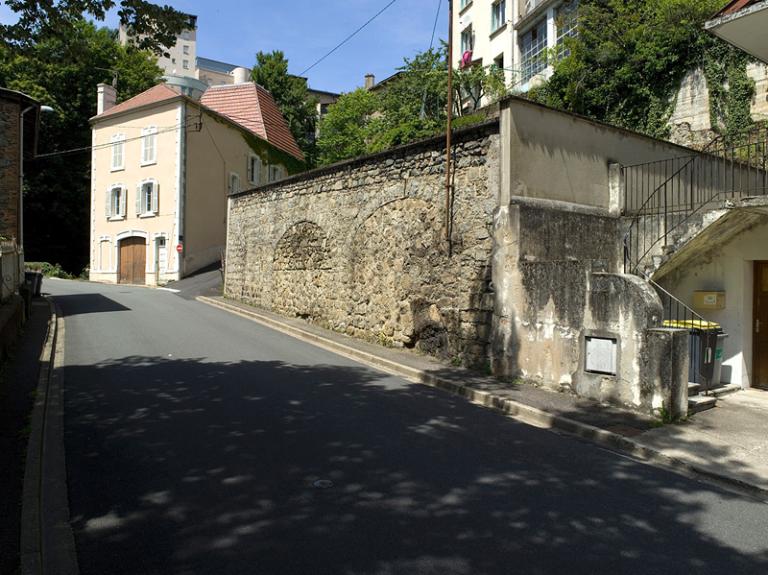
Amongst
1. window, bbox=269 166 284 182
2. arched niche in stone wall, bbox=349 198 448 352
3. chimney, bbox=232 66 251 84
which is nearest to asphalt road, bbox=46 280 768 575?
arched niche in stone wall, bbox=349 198 448 352

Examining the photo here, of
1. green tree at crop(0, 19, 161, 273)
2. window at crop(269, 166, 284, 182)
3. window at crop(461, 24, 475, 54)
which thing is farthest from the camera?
window at crop(461, 24, 475, 54)

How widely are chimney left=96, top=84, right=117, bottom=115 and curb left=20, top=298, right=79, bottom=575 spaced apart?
31.3 meters

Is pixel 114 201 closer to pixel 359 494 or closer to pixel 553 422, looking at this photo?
pixel 553 422

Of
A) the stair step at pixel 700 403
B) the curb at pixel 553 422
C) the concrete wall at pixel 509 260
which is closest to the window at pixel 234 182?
the concrete wall at pixel 509 260

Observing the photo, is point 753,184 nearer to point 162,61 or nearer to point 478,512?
point 478,512

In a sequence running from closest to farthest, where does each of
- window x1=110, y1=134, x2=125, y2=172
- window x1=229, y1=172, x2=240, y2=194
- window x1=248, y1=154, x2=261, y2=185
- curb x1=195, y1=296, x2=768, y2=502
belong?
1. curb x1=195, y1=296, x2=768, y2=502
2. window x1=110, y1=134, x2=125, y2=172
3. window x1=229, y1=172, x2=240, y2=194
4. window x1=248, y1=154, x2=261, y2=185

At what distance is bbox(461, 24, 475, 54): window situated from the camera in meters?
36.5

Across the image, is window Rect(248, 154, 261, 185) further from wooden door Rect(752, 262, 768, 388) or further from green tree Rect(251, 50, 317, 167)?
wooden door Rect(752, 262, 768, 388)

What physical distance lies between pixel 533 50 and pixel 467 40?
8805 millimetres

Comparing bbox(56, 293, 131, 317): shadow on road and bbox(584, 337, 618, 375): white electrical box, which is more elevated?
bbox(56, 293, 131, 317): shadow on road

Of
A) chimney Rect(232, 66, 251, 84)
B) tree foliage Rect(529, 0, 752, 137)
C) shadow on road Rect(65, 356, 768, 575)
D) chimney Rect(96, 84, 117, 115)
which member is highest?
chimney Rect(232, 66, 251, 84)

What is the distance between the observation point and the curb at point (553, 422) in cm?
501

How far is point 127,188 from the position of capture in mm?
30344

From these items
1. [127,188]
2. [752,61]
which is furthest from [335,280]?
[127,188]
